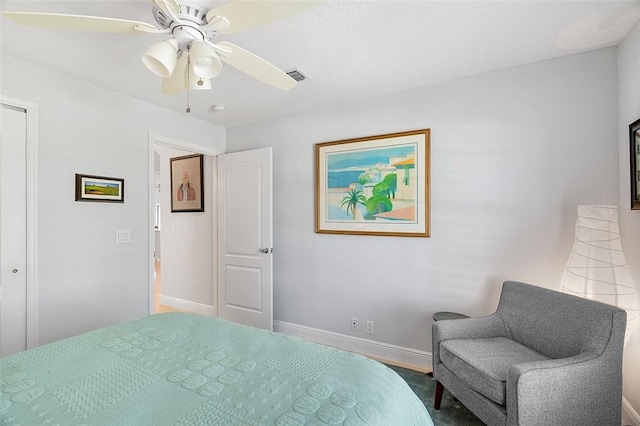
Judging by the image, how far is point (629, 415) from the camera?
1.82 metres

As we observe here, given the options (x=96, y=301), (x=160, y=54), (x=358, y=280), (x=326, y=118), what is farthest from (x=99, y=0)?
(x=358, y=280)

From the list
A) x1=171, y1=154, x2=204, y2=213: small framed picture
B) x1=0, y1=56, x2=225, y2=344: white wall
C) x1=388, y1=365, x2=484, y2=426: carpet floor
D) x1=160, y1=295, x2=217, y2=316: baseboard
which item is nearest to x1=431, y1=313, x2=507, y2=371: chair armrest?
x1=388, y1=365, x2=484, y2=426: carpet floor

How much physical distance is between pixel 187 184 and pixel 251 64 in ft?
9.89

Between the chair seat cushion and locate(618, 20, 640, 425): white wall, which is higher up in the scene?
locate(618, 20, 640, 425): white wall

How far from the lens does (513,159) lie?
92.6 inches

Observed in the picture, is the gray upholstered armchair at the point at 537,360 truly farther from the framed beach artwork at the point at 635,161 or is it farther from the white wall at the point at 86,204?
the white wall at the point at 86,204

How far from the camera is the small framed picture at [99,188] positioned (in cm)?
252

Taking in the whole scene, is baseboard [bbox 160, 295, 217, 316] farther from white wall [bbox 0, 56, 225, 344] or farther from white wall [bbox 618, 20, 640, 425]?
white wall [bbox 618, 20, 640, 425]

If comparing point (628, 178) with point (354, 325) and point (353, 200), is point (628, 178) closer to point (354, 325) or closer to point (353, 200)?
point (353, 200)

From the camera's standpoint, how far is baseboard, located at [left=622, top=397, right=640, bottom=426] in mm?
1737

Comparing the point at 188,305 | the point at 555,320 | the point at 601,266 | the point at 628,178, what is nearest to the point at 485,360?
the point at 555,320

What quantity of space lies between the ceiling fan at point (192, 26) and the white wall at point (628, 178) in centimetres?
197

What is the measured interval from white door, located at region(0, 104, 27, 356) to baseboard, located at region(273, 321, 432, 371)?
7.10ft

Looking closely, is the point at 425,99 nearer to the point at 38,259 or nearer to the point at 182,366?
the point at 182,366
